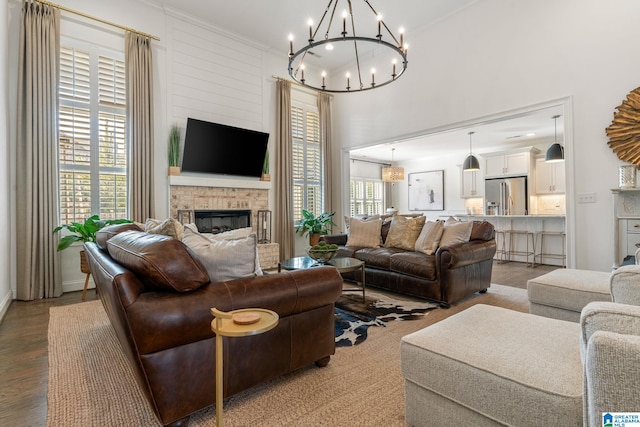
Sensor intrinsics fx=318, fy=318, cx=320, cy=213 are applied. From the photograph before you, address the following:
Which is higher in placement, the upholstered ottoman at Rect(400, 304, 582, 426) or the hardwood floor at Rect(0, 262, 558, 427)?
the upholstered ottoman at Rect(400, 304, 582, 426)

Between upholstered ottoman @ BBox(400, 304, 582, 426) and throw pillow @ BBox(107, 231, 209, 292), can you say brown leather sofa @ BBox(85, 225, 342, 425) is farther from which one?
upholstered ottoman @ BBox(400, 304, 582, 426)

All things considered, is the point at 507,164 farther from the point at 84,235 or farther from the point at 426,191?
the point at 84,235

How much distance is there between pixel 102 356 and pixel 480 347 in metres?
2.47

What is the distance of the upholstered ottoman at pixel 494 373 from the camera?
106 cm

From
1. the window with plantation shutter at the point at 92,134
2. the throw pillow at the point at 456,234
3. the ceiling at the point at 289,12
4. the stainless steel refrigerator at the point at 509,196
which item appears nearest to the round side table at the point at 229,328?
the throw pillow at the point at 456,234

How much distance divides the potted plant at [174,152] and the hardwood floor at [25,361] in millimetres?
1928

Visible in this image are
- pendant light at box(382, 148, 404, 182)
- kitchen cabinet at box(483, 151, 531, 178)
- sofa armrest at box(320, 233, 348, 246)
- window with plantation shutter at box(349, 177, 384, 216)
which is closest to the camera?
sofa armrest at box(320, 233, 348, 246)

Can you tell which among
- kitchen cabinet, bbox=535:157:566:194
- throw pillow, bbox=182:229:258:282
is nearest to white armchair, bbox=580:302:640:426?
throw pillow, bbox=182:229:258:282

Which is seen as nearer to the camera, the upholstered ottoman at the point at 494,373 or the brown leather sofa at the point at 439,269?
the upholstered ottoman at the point at 494,373

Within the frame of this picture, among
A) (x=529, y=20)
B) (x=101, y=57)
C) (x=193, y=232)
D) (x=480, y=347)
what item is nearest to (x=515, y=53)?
(x=529, y=20)

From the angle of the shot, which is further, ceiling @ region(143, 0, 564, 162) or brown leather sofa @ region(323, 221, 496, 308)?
ceiling @ region(143, 0, 564, 162)

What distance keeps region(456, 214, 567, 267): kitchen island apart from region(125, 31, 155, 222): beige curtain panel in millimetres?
6451

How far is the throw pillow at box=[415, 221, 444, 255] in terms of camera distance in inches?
148

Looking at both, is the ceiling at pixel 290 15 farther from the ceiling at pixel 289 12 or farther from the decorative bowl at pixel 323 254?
the decorative bowl at pixel 323 254
